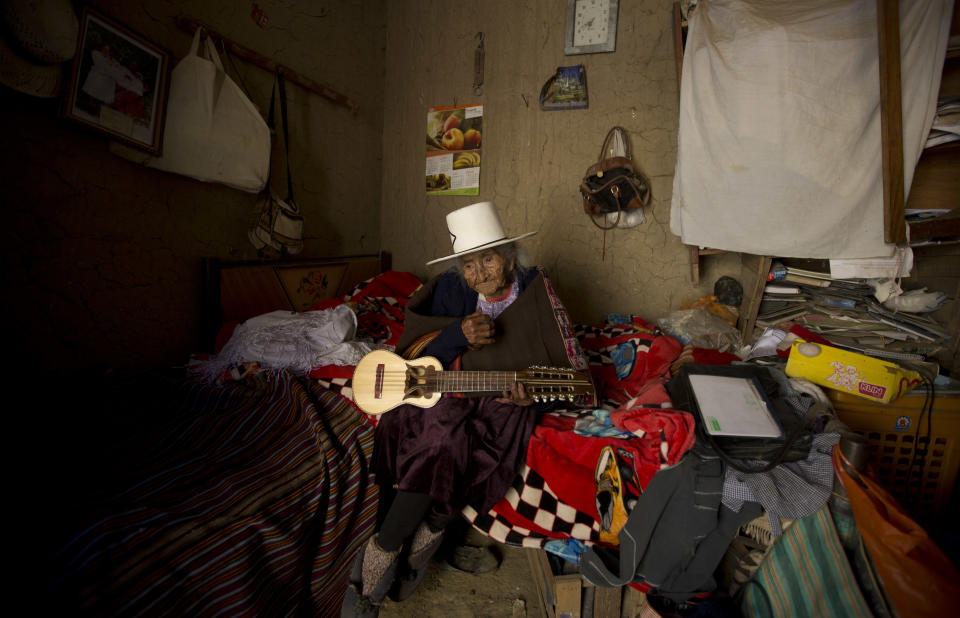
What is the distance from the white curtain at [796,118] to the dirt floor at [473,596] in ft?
7.04

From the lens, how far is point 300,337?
7.13ft

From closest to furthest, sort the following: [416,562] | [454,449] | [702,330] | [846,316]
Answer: [454,449] → [416,562] → [846,316] → [702,330]

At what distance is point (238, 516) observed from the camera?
1291 millimetres

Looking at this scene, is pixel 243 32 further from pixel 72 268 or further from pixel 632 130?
pixel 632 130

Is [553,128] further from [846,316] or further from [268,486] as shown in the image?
[268,486]

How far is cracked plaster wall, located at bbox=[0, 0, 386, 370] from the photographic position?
1.64 meters

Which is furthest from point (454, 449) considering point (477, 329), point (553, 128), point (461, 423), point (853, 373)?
point (553, 128)

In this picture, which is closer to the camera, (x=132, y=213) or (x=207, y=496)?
(x=207, y=496)

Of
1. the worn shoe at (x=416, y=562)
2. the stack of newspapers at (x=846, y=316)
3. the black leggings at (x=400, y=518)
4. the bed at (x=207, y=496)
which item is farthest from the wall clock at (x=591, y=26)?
the worn shoe at (x=416, y=562)

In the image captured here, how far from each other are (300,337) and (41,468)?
3.52ft

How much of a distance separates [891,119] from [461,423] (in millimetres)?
2333

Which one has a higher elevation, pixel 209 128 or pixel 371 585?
pixel 209 128

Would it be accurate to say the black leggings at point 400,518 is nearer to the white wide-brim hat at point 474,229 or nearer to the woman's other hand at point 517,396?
the woman's other hand at point 517,396

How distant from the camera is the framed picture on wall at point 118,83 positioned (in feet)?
5.35
